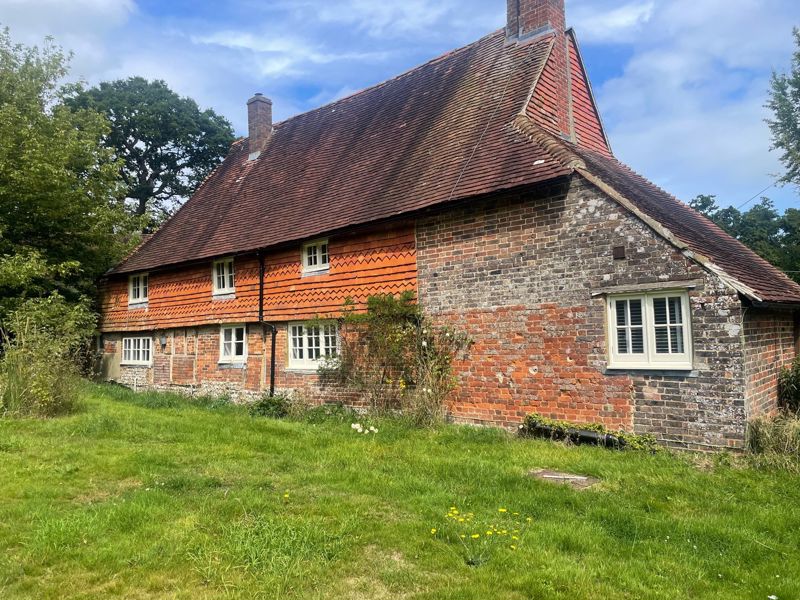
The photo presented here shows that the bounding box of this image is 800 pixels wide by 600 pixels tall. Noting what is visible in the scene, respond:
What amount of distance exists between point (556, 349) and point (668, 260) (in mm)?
2301

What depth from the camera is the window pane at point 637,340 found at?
341 inches

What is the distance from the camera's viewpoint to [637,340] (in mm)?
8727

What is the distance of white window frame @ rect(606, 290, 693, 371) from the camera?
823 centimetres

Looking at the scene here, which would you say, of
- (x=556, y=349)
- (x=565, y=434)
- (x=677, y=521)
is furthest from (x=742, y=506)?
(x=556, y=349)

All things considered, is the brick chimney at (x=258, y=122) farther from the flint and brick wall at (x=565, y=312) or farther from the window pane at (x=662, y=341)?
the window pane at (x=662, y=341)

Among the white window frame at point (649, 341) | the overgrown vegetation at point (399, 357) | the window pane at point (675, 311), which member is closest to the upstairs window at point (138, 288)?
the overgrown vegetation at point (399, 357)

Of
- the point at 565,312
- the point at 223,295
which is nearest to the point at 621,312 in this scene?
the point at 565,312

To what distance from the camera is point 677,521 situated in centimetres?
533

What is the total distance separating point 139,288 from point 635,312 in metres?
17.2

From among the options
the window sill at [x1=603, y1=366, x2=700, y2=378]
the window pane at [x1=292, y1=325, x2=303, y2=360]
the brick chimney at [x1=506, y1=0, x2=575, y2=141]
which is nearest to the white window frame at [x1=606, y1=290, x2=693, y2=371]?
the window sill at [x1=603, y1=366, x2=700, y2=378]

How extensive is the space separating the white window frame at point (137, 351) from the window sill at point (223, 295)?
4271 millimetres

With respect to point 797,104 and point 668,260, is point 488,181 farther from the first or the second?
point 797,104

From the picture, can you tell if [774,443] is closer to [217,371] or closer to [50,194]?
[217,371]

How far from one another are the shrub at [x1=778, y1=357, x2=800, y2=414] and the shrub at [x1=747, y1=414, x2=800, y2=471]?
1936mm
